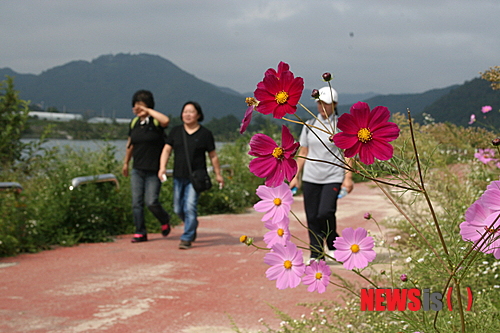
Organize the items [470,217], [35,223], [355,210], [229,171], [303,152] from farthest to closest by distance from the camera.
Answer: [229,171]
[355,210]
[35,223]
[303,152]
[470,217]

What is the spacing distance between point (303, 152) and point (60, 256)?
3.17 meters

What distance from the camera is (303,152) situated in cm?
548

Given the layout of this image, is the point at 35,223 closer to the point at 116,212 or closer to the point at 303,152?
the point at 116,212

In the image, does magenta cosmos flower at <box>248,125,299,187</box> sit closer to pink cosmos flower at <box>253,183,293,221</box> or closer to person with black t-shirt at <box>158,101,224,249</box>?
pink cosmos flower at <box>253,183,293,221</box>

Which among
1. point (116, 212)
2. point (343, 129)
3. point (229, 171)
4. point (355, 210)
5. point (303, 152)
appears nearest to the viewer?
point (343, 129)

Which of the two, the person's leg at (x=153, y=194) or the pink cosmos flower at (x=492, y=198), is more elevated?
the pink cosmos flower at (x=492, y=198)

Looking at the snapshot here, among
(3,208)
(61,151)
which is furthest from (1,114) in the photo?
(3,208)

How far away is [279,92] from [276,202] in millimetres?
401

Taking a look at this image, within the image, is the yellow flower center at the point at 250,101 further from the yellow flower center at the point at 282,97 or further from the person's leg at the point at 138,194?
the person's leg at the point at 138,194

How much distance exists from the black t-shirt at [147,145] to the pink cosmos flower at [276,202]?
19.1 ft

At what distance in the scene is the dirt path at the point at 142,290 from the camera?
383 centimetres

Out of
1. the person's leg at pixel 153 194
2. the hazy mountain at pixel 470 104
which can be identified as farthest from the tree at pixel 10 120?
the hazy mountain at pixel 470 104

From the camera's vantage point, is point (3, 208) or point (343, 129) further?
point (3, 208)

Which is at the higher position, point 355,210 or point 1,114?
point 1,114
